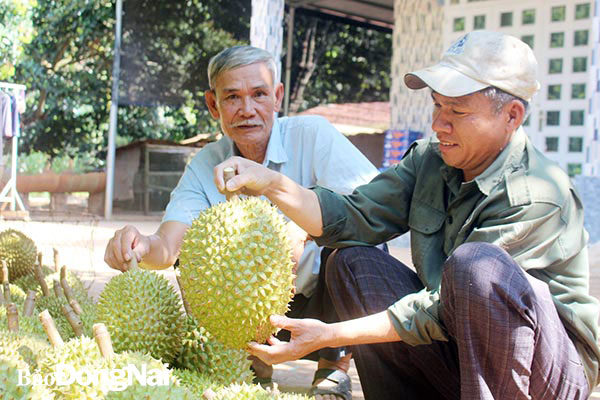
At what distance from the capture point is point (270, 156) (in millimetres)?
2688

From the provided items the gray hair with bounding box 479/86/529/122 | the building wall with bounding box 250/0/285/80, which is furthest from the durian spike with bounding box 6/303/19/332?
the building wall with bounding box 250/0/285/80

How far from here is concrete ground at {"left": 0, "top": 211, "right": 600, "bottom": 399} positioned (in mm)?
3065

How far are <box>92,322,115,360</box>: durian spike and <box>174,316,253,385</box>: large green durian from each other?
1.43 feet

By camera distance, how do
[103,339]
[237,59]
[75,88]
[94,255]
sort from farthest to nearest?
[75,88] → [94,255] → [237,59] → [103,339]

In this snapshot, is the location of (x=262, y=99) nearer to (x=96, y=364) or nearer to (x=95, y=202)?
(x=96, y=364)

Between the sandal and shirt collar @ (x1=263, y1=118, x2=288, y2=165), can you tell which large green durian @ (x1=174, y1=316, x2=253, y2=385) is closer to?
the sandal

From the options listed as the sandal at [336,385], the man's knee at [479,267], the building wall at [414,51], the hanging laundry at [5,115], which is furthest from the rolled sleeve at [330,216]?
the hanging laundry at [5,115]

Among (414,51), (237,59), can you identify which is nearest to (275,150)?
(237,59)

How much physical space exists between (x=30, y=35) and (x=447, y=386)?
458 inches

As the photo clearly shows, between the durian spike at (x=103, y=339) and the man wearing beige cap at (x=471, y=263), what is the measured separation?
427mm

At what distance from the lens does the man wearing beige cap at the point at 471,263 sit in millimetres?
1714

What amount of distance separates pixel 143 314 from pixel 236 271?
1.06 feet

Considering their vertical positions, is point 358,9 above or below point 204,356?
above

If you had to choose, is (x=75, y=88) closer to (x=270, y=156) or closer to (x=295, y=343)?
(x=270, y=156)
